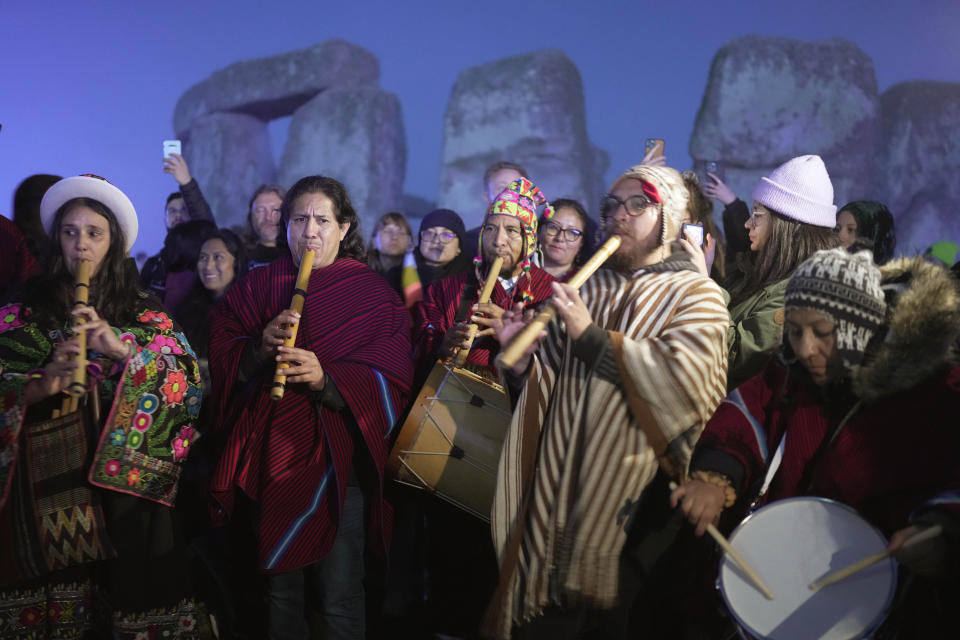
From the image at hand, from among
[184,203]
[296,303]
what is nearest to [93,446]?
[296,303]

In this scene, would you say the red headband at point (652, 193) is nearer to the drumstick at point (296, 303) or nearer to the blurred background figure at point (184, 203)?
the drumstick at point (296, 303)

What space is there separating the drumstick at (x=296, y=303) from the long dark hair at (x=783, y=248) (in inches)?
67.4

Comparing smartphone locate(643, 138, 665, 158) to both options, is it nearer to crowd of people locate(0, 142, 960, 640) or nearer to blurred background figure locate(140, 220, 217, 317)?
crowd of people locate(0, 142, 960, 640)

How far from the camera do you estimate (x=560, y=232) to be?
3994 millimetres


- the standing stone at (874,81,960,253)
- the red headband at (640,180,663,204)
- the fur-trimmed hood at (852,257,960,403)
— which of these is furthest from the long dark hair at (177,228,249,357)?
the standing stone at (874,81,960,253)

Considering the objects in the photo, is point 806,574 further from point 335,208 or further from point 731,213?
point 731,213

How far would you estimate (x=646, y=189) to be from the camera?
2.31 metres

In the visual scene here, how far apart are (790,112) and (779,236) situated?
32.8 ft

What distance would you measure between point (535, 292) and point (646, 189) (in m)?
1.18

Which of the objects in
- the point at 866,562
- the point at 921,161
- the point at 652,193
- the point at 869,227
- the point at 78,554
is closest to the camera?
the point at 866,562

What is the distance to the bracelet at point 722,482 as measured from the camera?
2.02m

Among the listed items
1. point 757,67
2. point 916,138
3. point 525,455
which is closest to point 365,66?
point 757,67

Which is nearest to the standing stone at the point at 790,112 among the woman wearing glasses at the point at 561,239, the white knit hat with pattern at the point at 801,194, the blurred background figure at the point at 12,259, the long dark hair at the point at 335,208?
the woman wearing glasses at the point at 561,239

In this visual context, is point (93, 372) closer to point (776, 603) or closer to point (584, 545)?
point (584, 545)
